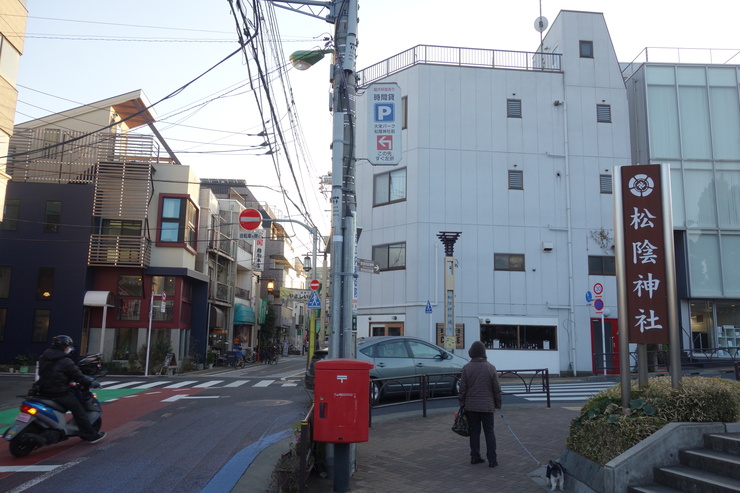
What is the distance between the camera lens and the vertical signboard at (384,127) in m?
9.65

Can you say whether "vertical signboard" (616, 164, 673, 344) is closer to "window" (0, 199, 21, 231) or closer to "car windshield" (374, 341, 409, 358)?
"car windshield" (374, 341, 409, 358)

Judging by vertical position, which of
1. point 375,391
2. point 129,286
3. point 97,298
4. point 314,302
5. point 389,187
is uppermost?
point 389,187

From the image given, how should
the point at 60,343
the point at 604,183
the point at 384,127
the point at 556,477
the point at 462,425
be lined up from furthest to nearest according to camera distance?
the point at 604,183
the point at 384,127
the point at 60,343
the point at 462,425
the point at 556,477

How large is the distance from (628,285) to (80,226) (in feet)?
90.3

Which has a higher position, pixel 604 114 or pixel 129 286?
pixel 604 114

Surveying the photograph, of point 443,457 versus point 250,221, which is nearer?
point 443,457

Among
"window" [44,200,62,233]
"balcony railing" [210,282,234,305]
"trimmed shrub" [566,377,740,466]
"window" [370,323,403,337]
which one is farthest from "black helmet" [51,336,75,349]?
"balcony railing" [210,282,234,305]

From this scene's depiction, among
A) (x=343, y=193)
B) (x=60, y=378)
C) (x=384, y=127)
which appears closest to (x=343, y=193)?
(x=343, y=193)

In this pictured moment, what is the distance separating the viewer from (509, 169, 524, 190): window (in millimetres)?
26781

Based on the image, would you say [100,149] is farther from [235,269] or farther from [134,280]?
[235,269]

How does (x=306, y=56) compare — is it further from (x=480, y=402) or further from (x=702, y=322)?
(x=702, y=322)

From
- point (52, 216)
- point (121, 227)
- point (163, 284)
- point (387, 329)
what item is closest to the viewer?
point (387, 329)

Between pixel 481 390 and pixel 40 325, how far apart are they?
26388 millimetres

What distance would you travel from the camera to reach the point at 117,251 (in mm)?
28375
